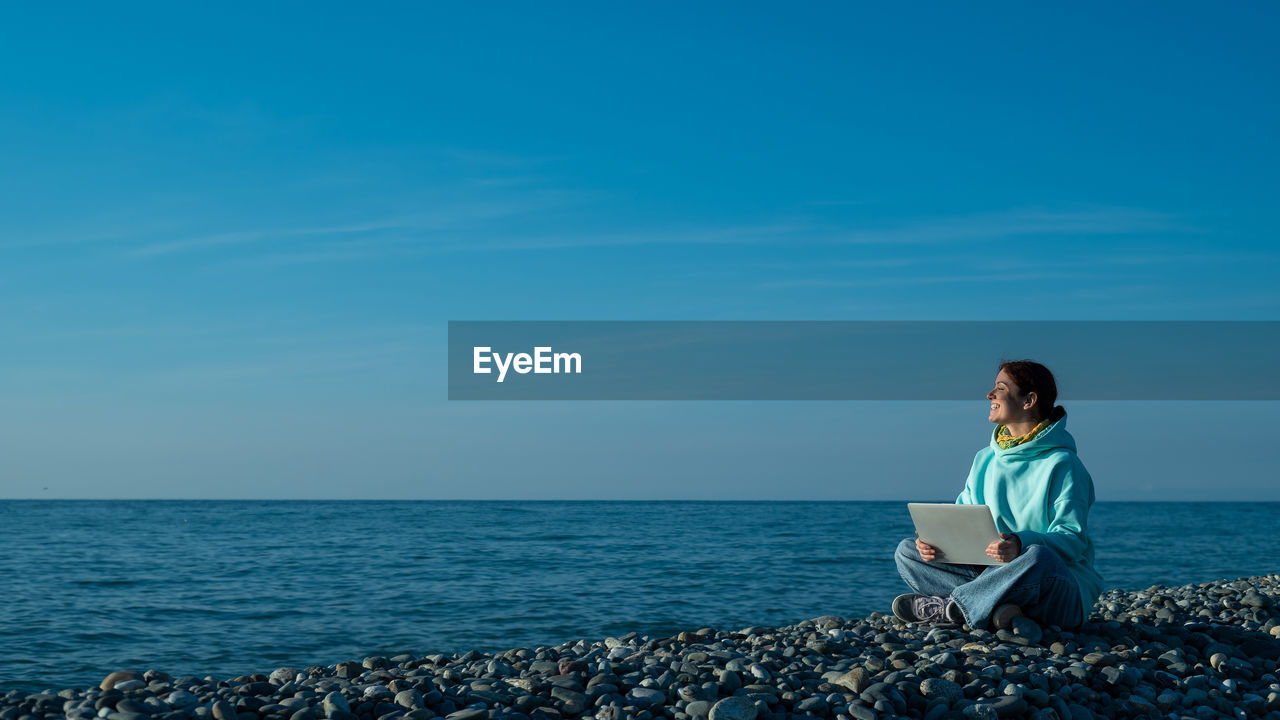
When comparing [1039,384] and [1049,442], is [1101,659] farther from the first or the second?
[1039,384]

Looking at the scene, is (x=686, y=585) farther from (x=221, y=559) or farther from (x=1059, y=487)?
(x=221, y=559)

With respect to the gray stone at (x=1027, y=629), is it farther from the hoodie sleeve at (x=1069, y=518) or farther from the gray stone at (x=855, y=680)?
the gray stone at (x=855, y=680)

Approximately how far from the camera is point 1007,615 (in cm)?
558

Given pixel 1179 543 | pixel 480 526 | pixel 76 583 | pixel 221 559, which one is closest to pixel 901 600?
pixel 76 583

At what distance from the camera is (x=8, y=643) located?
30.2 feet

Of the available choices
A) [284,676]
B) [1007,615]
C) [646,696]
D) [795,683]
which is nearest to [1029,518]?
[1007,615]

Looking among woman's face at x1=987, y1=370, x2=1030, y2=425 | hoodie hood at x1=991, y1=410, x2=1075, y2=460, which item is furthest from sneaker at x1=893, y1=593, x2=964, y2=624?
woman's face at x1=987, y1=370, x2=1030, y2=425

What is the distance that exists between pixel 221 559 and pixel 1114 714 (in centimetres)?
1724

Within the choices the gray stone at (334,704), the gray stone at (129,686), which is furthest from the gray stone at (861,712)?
the gray stone at (129,686)

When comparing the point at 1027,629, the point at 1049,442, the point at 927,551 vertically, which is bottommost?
the point at 1027,629

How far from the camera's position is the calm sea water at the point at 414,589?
359 inches

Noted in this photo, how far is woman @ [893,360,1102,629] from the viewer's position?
5465mm

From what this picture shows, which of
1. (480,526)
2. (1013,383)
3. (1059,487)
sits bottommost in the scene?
(480,526)

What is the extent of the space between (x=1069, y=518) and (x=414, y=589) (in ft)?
31.0
